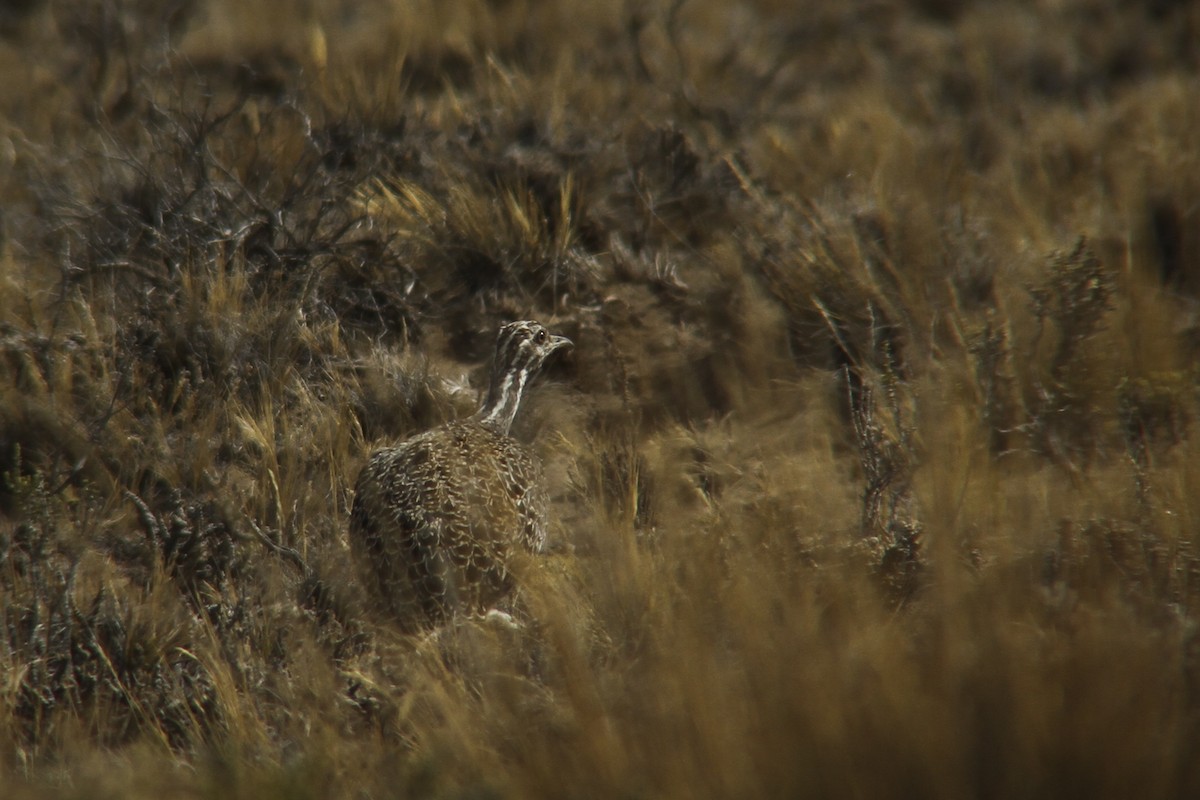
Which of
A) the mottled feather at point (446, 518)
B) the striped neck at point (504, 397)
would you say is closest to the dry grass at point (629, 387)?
the mottled feather at point (446, 518)

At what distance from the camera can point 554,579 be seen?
14.6 feet

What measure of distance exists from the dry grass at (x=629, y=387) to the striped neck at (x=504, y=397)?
0.40m

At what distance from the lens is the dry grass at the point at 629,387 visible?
3.11 m

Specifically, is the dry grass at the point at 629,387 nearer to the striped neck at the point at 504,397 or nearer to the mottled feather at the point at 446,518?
the mottled feather at the point at 446,518

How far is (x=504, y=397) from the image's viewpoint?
570cm

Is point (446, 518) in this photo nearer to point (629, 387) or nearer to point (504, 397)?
point (504, 397)

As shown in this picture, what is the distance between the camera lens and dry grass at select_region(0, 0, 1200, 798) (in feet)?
10.2

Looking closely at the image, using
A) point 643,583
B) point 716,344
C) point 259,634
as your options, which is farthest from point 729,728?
point 716,344

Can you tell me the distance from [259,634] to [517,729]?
1738 millimetres

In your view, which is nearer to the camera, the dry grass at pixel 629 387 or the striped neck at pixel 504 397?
the dry grass at pixel 629 387

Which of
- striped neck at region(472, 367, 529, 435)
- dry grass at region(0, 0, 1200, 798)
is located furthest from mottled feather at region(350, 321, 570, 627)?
striped neck at region(472, 367, 529, 435)

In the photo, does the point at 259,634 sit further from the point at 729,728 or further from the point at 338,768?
the point at 729,728

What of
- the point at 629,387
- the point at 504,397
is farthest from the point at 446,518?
the point at 629,387

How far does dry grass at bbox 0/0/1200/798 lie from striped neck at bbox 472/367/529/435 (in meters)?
0.40
